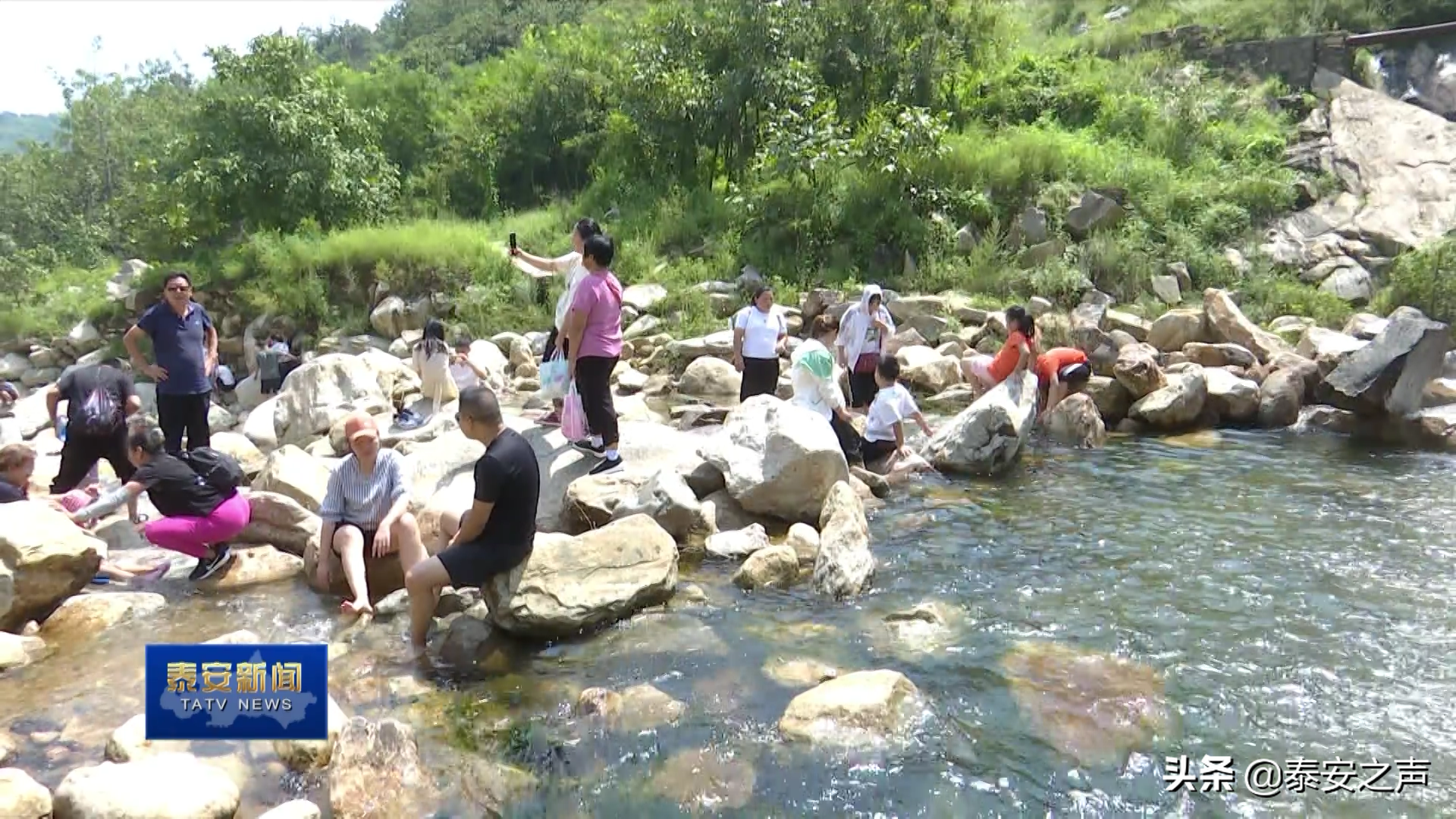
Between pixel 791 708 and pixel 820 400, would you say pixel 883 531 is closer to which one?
pixel 820 400

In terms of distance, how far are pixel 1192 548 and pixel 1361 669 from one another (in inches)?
73.6

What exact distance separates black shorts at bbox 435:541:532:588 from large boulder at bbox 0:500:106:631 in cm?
236

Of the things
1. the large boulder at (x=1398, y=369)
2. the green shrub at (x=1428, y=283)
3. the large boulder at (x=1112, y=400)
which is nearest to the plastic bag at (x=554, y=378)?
the large boulder at (x=1112, y=400)

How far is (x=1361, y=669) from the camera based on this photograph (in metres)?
4.86

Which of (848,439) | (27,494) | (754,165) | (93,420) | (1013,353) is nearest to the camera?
(27,494)

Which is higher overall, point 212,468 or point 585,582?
point 212,468

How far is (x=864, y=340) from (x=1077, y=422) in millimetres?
2473

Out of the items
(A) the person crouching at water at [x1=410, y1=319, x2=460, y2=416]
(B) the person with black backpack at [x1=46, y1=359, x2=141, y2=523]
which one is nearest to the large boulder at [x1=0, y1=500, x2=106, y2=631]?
(B) the person with black backpack at [x1=46, y1=359, x2=141, y2=523]

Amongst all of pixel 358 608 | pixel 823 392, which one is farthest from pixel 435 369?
pixel 358 608

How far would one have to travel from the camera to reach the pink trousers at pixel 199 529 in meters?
5.98

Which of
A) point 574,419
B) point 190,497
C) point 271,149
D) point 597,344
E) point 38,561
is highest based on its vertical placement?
point 271,149

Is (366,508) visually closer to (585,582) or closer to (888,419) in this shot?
(585,582)

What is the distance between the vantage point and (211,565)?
20.2 feet

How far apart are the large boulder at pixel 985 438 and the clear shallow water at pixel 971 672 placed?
3.71ft
